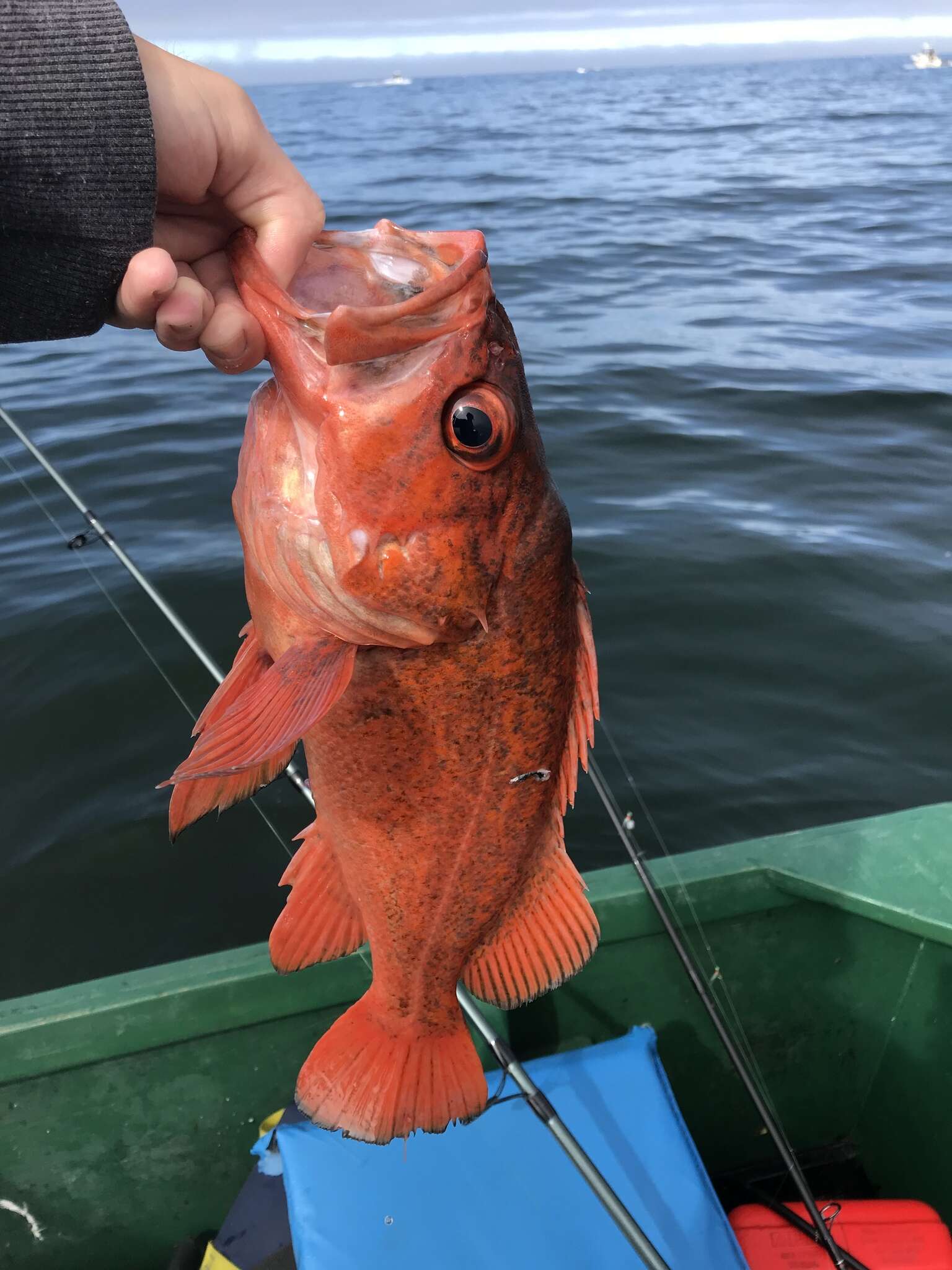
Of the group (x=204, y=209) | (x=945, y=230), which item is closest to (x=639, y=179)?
(x=945, y=230)

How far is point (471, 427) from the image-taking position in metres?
1.55

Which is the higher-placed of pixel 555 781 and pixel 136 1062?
pixel 555 781

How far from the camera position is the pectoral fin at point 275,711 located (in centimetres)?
141

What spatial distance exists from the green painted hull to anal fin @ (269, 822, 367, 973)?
2.76 feet

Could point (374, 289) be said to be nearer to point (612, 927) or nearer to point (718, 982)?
point (612, 927)

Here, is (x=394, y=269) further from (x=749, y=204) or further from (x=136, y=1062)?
(x=749, y=204)

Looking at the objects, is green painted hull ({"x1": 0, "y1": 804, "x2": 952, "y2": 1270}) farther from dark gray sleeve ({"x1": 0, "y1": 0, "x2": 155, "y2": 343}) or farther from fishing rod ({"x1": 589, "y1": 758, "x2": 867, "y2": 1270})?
dark gray sleeve ({"x1": 0, "y1": 0, "x2": 155, "y2": 343})

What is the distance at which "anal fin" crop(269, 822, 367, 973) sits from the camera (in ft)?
6.40

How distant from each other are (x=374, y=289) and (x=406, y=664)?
648mm

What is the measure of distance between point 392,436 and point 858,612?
18.0 ft

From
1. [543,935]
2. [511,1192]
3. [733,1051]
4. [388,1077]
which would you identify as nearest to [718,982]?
[733,1051]

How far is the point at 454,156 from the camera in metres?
27.9

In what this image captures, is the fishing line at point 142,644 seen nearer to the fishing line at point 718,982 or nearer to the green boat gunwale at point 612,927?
the green boat gunwale at point 612,927

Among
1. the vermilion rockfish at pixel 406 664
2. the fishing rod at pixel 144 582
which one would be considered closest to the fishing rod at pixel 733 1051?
the vermilion rockfish at pixel 406 664
